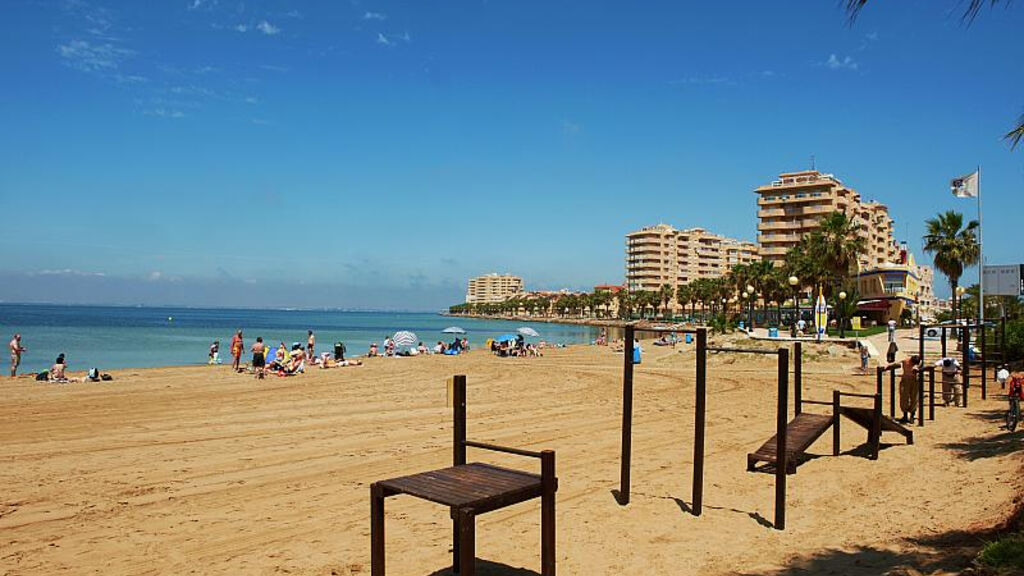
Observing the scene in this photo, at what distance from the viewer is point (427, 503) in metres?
8.69

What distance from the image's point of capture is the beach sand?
673 centimetres

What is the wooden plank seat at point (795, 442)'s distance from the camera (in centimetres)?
956

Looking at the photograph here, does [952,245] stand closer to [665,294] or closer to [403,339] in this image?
[403,339]

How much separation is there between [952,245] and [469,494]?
49.5m

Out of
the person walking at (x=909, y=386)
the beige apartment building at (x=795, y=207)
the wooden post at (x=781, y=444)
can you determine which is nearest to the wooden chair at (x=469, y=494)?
the wooden post at (x=781, y=444)

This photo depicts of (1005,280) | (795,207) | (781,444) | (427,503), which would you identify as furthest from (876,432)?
(795,207)

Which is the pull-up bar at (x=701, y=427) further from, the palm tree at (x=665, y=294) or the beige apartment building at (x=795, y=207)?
the palm tree at (x=665, y=294)

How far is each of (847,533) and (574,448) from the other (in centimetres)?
537

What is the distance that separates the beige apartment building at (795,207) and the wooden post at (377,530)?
9405 cm

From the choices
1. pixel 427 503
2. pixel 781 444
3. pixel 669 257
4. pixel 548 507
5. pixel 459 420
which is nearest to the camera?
pixel 548 507

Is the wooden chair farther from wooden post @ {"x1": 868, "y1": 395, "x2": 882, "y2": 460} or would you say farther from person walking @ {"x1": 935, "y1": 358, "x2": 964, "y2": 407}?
person walking @ {"x1": 935, "y1": 358, "x2": 964, "y2": 407}

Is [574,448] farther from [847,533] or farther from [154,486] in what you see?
[154,486]

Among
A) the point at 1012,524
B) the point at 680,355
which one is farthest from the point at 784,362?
the point at 680,355

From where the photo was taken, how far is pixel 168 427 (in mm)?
14227
